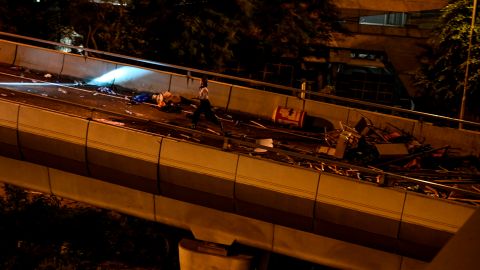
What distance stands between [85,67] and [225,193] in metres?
9.43

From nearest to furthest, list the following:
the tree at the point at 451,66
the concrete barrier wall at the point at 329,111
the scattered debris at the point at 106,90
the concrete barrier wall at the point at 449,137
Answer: the concrete barrier wall at the point at 449,137 < the concrete barrier wall at the point at 329,111 < the scattered debris at the point at 106,90 < the tree at the point at 451,66

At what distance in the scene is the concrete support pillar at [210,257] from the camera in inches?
415

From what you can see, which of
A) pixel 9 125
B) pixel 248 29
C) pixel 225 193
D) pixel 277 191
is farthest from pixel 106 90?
pixel 277 191

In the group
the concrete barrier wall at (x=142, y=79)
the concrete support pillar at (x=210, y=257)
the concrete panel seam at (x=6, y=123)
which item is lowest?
the concrete support pillar at (x=210, y=257)

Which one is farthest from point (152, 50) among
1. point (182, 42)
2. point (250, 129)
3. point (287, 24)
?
point (250, 129)

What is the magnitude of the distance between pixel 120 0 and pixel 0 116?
422 inches

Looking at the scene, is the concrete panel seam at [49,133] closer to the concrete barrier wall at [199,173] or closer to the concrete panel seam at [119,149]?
the concrete panel seam at [119,149]

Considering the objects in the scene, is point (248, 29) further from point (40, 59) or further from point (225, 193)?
point (225, 193)

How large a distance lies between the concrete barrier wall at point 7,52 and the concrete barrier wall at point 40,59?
0.21 meters

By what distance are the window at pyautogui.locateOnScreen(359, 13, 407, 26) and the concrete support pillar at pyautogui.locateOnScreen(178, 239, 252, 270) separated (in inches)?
683

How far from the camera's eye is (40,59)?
58.4 ft

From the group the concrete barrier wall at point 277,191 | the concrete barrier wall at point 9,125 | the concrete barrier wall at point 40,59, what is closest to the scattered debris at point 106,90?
the concrete barrier wall at point 40,59

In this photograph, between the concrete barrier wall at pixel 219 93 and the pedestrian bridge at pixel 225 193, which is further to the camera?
the concrete barrier wall at pixel 219 93

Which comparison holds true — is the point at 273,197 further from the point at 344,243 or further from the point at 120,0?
the point at 120,0
